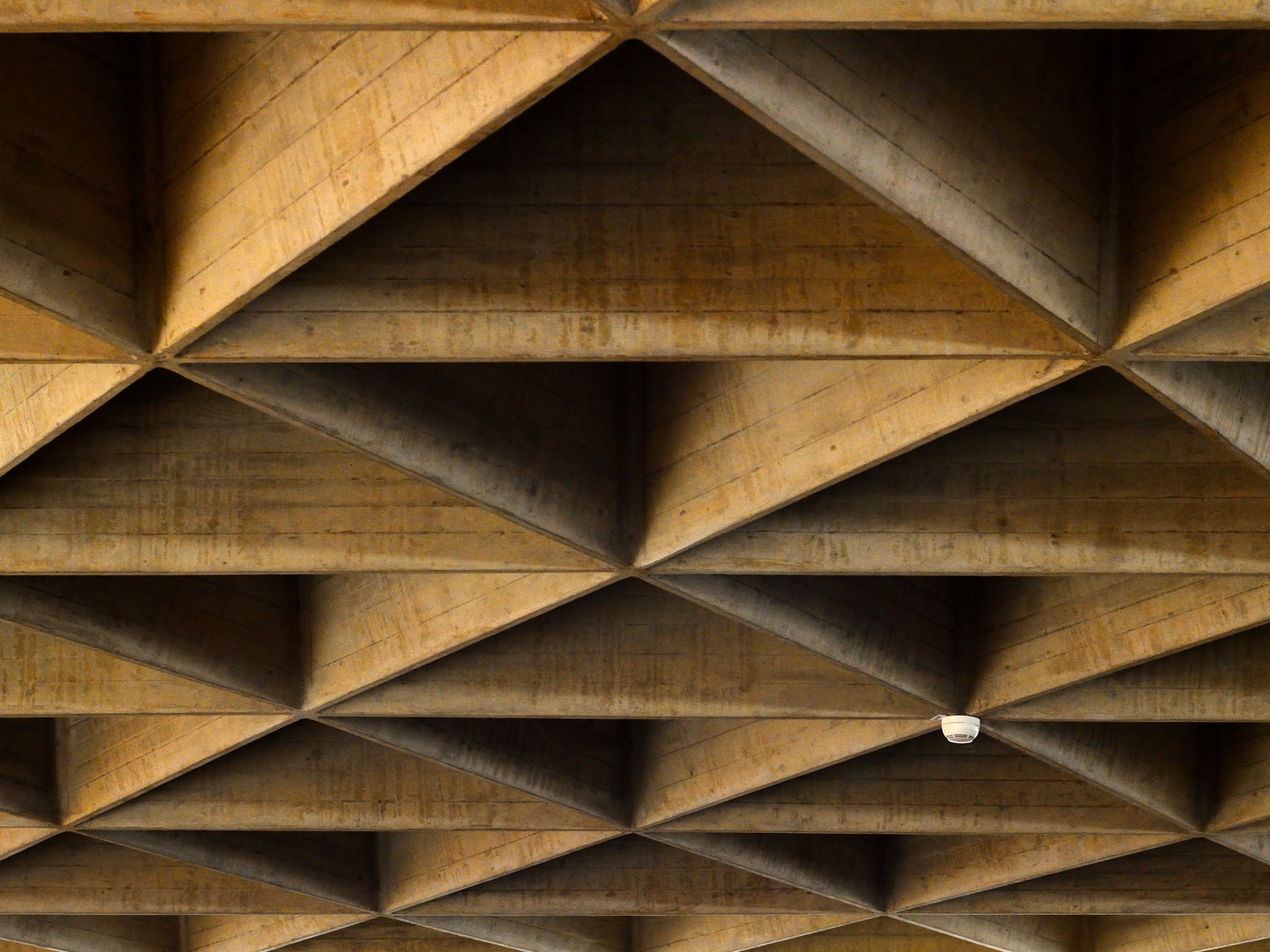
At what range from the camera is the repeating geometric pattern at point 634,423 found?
33.7ft

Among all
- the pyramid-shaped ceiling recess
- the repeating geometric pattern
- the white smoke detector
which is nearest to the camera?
the repeating geometric pattern

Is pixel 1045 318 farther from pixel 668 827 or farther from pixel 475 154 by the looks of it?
pixel 668 827

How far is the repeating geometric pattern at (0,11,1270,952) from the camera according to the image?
10.3 metres

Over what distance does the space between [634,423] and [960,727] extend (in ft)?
17.2

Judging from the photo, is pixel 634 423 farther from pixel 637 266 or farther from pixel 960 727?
pixel 960 727

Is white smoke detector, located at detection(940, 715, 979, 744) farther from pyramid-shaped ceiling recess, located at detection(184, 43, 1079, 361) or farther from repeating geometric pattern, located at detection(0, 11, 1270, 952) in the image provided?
pyramid-shaped ceiling recess, located at detection(184, 43, 1079, 361)

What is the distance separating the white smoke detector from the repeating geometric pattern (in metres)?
0.18

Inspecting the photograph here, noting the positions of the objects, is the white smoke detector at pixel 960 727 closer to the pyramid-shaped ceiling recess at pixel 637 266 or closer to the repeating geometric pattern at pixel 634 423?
the repeating geometric pattern at pixel 634 423

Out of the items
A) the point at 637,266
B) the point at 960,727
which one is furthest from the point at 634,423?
the point at 960,727

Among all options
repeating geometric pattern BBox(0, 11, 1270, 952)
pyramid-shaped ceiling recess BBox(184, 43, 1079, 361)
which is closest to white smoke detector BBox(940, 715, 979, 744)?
repeating geometric pattern BBox(0, 11, 1270, 952)

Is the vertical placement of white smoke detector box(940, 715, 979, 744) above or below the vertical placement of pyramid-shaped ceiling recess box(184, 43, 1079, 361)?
below

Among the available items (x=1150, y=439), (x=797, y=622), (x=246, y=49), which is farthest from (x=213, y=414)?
(x=1150, y=439)

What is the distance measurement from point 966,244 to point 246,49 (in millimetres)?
4704

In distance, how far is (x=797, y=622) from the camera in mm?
16078
